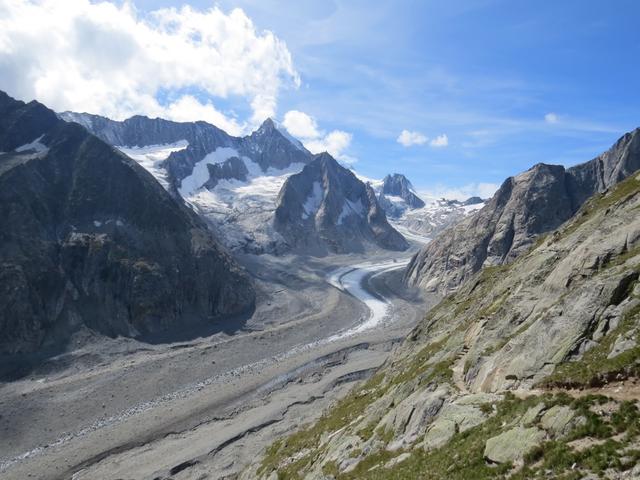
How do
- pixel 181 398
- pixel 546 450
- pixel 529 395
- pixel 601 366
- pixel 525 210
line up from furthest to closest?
pixel 525 210
pixel 181 398
pixel 529 395
pixel 601 366
pixel 546 450

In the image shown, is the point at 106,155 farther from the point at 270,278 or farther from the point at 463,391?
the point at 463,391

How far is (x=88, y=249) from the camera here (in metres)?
125

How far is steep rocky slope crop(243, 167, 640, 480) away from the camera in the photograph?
1645 cm

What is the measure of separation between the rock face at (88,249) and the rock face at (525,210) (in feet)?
253

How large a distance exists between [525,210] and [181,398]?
413 ft

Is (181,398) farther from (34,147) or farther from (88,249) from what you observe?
(34,147)

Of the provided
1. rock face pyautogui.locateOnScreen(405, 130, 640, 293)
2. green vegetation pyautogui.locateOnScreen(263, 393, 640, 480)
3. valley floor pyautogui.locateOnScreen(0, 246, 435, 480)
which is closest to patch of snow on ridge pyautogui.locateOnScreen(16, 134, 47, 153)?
valley floor pyautogui.locateOnScreen(0, 246, 435, 480)

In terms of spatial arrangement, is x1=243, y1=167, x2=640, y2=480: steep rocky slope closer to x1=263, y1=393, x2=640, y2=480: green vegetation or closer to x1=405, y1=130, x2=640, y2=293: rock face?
x1=263, y1=393, x2=640, y2=480: green vegetation

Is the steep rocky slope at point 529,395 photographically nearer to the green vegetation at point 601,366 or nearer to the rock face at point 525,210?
the green vegetation at point 601,366

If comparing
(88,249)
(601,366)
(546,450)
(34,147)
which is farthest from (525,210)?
(34,147)

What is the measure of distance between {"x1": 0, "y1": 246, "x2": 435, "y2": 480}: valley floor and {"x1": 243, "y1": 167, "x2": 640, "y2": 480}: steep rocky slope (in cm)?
2263

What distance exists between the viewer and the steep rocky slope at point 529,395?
1645cm

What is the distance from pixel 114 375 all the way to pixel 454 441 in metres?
83.6

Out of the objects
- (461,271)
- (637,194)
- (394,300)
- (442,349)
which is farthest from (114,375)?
(461,271)
